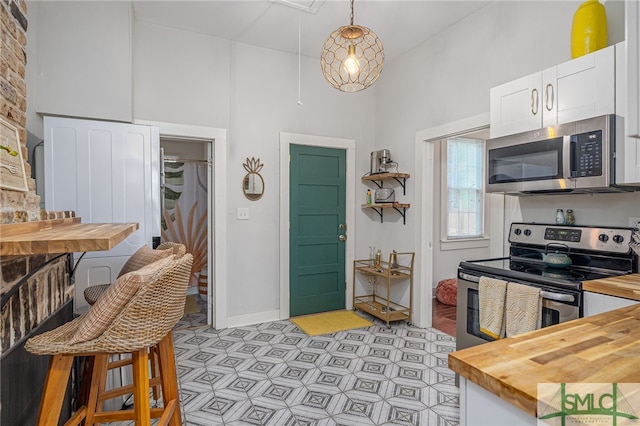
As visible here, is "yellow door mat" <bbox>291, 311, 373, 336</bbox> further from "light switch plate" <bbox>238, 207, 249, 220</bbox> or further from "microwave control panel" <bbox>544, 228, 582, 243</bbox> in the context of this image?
"microwave control panel" <bbox>544, 228, 582, 243</bbox>

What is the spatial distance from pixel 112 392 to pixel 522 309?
2230 millimetres

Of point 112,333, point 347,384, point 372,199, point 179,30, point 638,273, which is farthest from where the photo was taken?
point 372,199

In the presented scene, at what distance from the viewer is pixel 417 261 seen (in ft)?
12.0

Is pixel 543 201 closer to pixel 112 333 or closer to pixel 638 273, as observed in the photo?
pixel 638 273

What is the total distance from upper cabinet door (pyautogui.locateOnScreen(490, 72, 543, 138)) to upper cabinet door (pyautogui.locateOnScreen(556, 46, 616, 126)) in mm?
121

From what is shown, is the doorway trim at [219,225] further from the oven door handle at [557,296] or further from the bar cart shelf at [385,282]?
the oven door handle at [557,296]

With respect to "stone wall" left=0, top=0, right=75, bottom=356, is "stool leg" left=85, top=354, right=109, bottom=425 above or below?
below

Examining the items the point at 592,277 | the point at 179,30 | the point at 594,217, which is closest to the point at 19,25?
the point at 179,30

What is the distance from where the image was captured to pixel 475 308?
2.31 meters

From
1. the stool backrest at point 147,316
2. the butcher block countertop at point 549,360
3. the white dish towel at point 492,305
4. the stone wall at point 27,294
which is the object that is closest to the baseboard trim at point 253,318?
the stone wall at point 27,294

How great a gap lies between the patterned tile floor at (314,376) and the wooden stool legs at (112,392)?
0.57 m

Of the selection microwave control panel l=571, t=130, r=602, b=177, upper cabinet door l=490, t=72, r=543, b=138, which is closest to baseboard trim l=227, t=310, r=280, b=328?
upper cabinet door l=490, t=72, r=543, b=138

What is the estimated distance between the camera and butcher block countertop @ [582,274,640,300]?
1588mm

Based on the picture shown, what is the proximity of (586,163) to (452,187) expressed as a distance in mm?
2933
